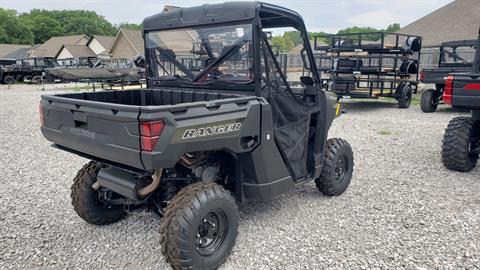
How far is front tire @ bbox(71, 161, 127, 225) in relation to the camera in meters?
3.59

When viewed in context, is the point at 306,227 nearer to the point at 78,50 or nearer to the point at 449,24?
the point at 449,24

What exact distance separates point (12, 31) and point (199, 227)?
2933 inches

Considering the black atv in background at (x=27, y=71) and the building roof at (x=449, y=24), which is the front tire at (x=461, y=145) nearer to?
the building roof at (x=449, y=24)

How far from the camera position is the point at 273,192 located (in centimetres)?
348

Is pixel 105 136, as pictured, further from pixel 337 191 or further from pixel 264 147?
pixel 337 191

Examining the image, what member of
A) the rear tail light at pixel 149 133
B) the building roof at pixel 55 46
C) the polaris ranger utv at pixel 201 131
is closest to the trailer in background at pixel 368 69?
the polaris ranger utv at pixel 201 131

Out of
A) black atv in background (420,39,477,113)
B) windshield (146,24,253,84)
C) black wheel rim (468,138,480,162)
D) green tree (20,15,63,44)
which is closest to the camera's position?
windshield (146,24,253,84)

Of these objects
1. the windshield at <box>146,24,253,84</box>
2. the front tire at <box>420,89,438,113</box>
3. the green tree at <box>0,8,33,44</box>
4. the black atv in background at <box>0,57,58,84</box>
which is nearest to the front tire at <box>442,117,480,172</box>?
the windshield at <box>146,24,253,84</box>

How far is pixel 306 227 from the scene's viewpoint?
148 inches

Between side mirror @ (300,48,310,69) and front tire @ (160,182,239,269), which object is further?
side mirror @ (300,48,310,69)

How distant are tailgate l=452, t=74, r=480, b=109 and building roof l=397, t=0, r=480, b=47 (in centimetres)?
1730

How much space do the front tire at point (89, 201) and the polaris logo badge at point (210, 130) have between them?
144 centimetres

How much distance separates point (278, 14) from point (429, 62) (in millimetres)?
19193

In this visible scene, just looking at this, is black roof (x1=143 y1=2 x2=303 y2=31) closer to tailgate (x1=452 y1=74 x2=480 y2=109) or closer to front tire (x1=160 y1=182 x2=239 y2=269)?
front tire (x1=160 y1=182 x2=239 y2=269)
